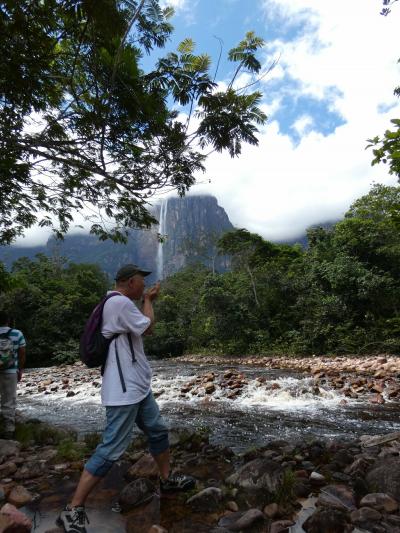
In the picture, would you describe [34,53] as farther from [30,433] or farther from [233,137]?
[30,433]

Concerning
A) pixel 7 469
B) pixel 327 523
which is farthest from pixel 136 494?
pixel 7 469

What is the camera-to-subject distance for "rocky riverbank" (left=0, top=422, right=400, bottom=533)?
7.75 ft

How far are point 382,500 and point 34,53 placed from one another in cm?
476

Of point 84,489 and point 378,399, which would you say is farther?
point 378,399

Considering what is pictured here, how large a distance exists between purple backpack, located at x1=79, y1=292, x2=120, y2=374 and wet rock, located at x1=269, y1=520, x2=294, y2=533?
4.99ft

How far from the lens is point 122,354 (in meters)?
2.42

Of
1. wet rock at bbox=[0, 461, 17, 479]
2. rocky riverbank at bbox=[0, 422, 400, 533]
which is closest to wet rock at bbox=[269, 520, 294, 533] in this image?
rocky riverbank at bbox=[0, 422, 400, 533]

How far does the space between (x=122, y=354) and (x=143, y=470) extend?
60.5 inches

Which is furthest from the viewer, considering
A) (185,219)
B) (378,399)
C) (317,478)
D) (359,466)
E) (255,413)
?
(185,219)

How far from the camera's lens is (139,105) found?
363 cm

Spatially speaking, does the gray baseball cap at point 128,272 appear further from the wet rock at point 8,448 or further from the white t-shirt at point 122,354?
the wet rock at point 8,448

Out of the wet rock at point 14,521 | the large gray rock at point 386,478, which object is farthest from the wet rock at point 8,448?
the large gray rock at point 386,478

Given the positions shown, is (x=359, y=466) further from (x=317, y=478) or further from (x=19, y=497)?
(x=19, y=497)

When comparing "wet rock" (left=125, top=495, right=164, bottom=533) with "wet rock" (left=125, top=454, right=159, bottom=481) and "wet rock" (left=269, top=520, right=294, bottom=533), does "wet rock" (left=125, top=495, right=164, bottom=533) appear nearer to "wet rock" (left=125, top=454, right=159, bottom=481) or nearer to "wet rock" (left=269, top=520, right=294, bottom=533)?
"wet rock" (left=125, top=454, right=159, bottom=481)
